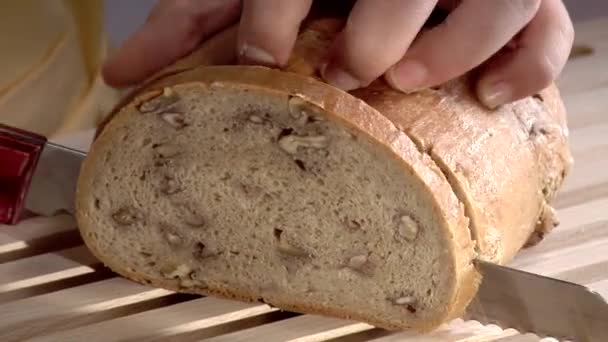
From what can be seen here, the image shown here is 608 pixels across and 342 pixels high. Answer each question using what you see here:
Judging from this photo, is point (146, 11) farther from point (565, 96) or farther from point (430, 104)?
point (430, 104)

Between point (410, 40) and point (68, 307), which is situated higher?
point (410, 40)

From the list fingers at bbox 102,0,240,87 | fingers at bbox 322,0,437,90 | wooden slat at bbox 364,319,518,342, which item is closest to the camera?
fingers at bbox 322,0,437,90

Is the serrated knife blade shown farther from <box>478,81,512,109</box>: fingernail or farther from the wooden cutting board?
<box>478,81,512,109</box>: fingernail

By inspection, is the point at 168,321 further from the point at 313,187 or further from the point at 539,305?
the point at 539,305

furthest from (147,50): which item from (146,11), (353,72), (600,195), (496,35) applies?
(146,11)

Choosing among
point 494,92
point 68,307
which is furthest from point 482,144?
point 68,307

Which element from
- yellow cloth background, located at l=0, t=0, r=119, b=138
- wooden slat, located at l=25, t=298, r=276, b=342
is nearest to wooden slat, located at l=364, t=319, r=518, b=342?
wooden slat, located at l=25, t=298, r=276, b=342
